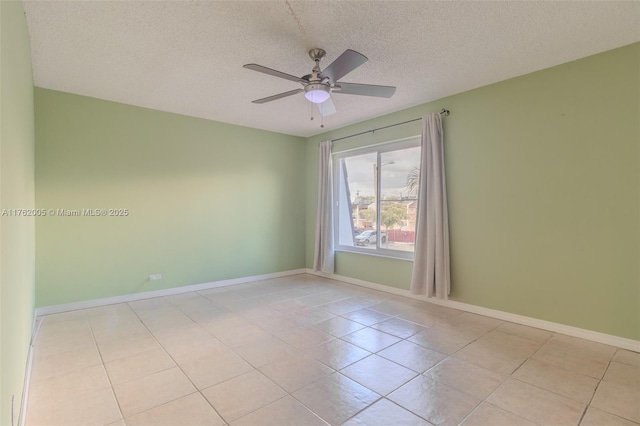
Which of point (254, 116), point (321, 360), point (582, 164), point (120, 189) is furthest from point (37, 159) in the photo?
point (582, 164)

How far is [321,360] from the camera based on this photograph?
2.53 metres

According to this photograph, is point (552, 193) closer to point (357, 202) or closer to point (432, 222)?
point (432, 222)

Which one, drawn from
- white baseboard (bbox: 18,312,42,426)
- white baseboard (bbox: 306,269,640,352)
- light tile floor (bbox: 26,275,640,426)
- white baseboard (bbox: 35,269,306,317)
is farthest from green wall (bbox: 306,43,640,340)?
white baseboard (bbox: 18,312,42,426)

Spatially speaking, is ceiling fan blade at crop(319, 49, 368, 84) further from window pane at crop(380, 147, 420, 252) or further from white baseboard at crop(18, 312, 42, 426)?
white baseboard at crop(18, 312, 42, 426)

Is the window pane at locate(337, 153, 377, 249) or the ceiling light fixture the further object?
the window pane at locate(337, 153, 377, 249)

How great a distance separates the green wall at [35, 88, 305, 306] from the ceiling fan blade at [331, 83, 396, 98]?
290 centimetres

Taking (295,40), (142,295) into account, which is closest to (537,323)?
(295,40)

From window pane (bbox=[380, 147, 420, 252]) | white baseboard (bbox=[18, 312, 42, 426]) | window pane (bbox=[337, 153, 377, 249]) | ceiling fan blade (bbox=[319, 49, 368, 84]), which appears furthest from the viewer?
window pane (bbox=[337, 153, 377, 249])

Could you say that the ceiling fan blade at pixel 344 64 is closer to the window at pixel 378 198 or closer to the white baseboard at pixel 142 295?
the window at pixel 378 198

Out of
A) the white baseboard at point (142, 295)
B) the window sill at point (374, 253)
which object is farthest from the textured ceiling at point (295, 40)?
the white baseboard at point (142, 295)

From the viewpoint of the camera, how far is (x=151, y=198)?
4273 mm

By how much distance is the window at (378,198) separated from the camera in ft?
Answer: 14.4

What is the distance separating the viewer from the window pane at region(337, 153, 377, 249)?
498cm

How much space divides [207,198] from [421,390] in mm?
3892
